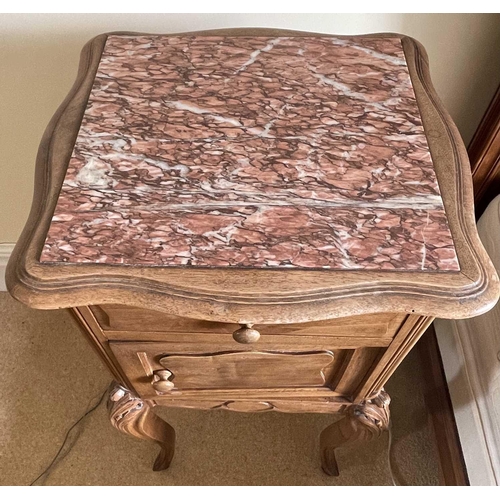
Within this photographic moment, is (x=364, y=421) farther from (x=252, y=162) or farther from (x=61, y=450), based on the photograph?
(x=61, y=450)

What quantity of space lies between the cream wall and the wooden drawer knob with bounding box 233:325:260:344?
529 millimetres

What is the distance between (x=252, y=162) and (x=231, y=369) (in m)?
0.26

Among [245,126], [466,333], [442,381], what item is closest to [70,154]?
[245,126]

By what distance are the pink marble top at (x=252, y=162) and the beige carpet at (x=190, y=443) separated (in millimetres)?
731

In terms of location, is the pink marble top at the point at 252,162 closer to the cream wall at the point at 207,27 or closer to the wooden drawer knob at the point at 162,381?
the cream wall at the point at 207,27

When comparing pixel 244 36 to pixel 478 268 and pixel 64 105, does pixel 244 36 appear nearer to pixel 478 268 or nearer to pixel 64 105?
pixel 64 105

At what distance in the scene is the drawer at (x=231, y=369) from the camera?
66 cm

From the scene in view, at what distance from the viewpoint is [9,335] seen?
1302 millimetres

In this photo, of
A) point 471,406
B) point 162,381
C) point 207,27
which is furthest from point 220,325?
point 471,406

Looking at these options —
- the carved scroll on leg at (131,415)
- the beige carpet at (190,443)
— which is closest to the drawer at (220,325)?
the carved scroll on leg at (131,415)

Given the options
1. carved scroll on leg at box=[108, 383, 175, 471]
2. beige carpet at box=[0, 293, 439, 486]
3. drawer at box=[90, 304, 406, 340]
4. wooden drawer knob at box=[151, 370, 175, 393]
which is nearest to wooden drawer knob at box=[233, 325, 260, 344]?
drawer at box=[90, 304, 406, 340]

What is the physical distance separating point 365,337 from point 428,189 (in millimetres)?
173

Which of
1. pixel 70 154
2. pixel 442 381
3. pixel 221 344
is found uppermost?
pixel 70 154

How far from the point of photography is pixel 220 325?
1.92ft
